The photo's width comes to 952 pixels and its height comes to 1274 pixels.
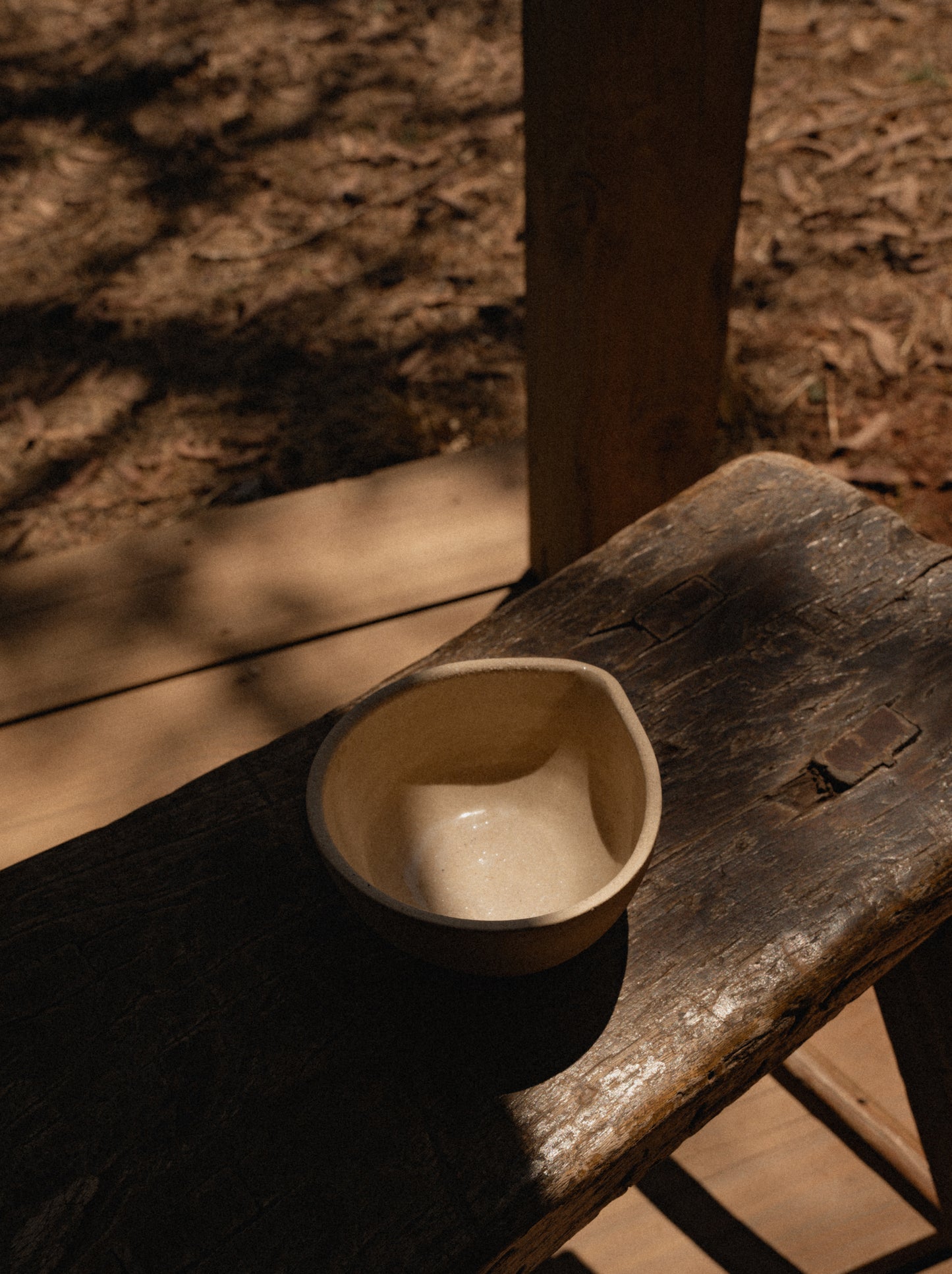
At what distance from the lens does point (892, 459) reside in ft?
9.09

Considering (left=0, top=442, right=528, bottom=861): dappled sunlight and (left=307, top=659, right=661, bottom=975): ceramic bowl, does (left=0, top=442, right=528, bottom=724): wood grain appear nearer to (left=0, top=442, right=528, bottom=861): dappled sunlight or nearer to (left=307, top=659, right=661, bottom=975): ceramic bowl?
(left=0, top=442, right=528, bottom=861): dappled sunlight

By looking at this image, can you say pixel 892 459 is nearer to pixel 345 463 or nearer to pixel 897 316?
pixel 897 316

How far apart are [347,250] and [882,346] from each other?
1768 mm

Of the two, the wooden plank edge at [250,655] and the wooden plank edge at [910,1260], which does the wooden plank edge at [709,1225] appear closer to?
the wooden plank edge at [910,1260]

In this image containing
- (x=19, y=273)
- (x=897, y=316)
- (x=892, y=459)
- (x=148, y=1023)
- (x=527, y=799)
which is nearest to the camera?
(x=148, y=1023)

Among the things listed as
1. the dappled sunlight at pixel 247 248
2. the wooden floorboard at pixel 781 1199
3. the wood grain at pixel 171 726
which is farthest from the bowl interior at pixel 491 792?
the dappled sunlight at pixel 247 248

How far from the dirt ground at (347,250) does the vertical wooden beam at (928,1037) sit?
1.46 m

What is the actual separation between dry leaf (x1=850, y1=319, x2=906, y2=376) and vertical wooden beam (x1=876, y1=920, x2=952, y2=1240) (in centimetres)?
202

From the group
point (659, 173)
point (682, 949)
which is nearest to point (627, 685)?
point (682, 949)

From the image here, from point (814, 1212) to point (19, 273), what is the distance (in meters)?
3.48

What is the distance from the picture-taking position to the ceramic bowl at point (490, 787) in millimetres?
1120

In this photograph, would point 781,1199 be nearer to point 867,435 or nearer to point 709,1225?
point 709,1225

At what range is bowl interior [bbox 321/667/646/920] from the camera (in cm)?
115

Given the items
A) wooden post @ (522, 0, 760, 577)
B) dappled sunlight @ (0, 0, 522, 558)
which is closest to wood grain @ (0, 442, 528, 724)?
wooden post @ (522, 0, 760, 577)
